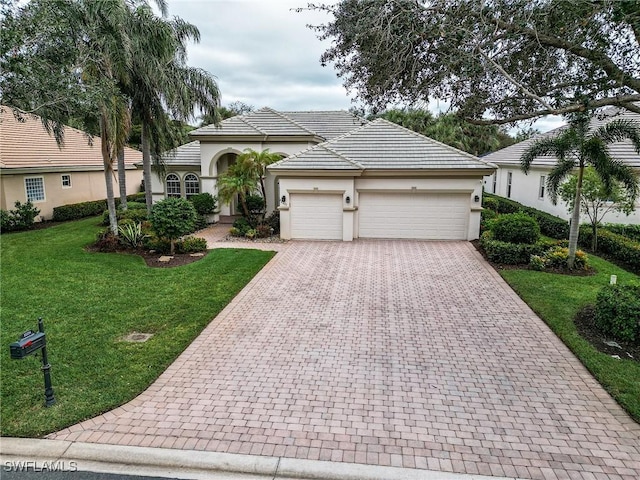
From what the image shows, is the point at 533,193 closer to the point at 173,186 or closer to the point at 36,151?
the point at 173,186

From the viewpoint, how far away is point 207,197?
20.9 meters

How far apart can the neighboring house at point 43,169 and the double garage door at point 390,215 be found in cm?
1053

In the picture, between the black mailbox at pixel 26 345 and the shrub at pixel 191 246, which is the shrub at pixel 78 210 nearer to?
the shrub at pixel 191 246

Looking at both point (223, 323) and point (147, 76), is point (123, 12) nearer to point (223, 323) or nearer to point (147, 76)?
point (147, 76)

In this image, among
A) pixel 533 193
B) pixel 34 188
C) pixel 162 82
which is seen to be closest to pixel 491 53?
pixel 162 82

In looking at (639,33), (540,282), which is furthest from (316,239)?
(639,33)

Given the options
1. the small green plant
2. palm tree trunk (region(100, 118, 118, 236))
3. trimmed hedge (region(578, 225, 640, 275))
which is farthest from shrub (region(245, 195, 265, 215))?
trimmed hedge (region(578, 225, 640, 275))

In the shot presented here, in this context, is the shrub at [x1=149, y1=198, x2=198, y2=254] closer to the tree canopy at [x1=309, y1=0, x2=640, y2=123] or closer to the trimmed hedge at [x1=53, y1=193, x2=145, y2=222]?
the tree canopy at [x1=309, y1=0, x2=640, y2=123]

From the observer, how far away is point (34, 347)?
5375 mm

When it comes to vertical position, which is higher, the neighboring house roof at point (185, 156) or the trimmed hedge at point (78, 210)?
the neighboring house roof at point (185, 156)

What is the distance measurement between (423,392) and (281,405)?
2.20 metres

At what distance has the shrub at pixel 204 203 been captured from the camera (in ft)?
68.0

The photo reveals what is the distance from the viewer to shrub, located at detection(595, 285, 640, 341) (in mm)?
7660

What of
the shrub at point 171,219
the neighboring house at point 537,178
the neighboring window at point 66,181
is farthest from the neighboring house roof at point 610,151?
the neighboring window at point 66,181
